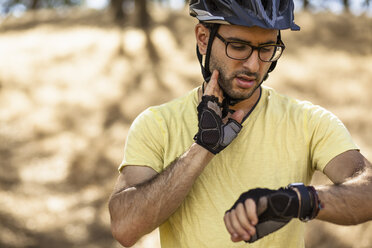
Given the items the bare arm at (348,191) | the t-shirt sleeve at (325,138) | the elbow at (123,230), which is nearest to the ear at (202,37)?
the t-shirt sleeve at (325,138)

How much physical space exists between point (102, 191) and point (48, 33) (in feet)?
25.1

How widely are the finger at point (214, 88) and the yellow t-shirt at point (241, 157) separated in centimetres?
18

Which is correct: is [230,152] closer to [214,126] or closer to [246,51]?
[214,126]

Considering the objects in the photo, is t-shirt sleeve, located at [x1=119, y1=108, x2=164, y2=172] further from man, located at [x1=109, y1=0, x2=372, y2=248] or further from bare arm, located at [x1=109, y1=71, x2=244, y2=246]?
bare arm, located at [x1=109, y1=71, x2=244, y2=246]

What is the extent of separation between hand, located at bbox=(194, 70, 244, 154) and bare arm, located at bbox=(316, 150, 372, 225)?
532 millimetres

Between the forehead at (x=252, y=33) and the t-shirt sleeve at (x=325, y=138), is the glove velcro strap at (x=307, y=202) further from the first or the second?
the forehead at (x=252, y=33)

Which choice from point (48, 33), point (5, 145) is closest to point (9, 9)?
point (48, 33)

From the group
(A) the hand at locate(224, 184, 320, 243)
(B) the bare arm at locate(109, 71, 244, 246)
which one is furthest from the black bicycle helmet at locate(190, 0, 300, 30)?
(A) the hand at locate(224, 184, 320, 243)

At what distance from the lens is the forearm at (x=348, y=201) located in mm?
2344

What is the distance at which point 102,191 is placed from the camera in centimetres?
938

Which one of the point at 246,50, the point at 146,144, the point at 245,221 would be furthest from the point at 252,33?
the point at 245,221

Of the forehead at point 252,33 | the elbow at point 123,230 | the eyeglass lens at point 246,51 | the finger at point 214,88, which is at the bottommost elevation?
the elbow at point 123,230

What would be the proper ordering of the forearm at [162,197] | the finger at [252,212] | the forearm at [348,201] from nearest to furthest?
1. the finger at [252,212]
2. the forearm at [348,201]
3. the forearm at [162,197]

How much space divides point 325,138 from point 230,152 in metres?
0.51
